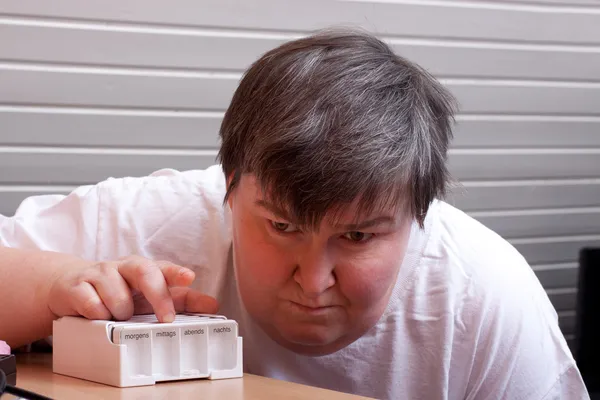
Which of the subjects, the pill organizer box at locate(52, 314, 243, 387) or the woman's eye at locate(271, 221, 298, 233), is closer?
the pill organizer box at locate(52, 314, 243, 387)

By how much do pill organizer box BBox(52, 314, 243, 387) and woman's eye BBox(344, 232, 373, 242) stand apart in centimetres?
18

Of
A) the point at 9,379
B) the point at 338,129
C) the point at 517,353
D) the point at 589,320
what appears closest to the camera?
→ the point at 9,379

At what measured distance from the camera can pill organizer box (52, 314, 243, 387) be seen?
33.5 inches

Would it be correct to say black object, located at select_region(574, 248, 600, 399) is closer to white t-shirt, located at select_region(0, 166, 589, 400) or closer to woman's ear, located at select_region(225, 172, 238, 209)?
white t-shirt, located at select_region(0, 166, 589, 400)

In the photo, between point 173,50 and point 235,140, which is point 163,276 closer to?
point 235,140

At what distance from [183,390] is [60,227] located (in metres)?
0.61

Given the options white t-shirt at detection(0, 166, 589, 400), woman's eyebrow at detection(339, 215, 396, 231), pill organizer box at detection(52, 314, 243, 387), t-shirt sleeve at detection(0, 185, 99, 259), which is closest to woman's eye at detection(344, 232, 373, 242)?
woman's eyebrow at detection(339, 215, 396, 231)

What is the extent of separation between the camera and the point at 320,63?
1065 mm

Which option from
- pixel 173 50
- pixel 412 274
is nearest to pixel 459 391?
pixel 412 274

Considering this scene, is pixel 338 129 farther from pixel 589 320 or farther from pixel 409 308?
pixel 589 320

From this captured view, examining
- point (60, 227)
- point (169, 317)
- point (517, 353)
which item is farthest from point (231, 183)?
point (517, 353)

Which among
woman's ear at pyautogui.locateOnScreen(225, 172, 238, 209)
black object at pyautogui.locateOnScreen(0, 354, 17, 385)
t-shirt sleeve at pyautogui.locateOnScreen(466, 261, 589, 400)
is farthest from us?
t-shirt sleeve at pyautogui.locateOnScreen(466, 261, 589, 400)

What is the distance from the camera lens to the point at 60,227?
4.47 feet

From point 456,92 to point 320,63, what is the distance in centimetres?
147
